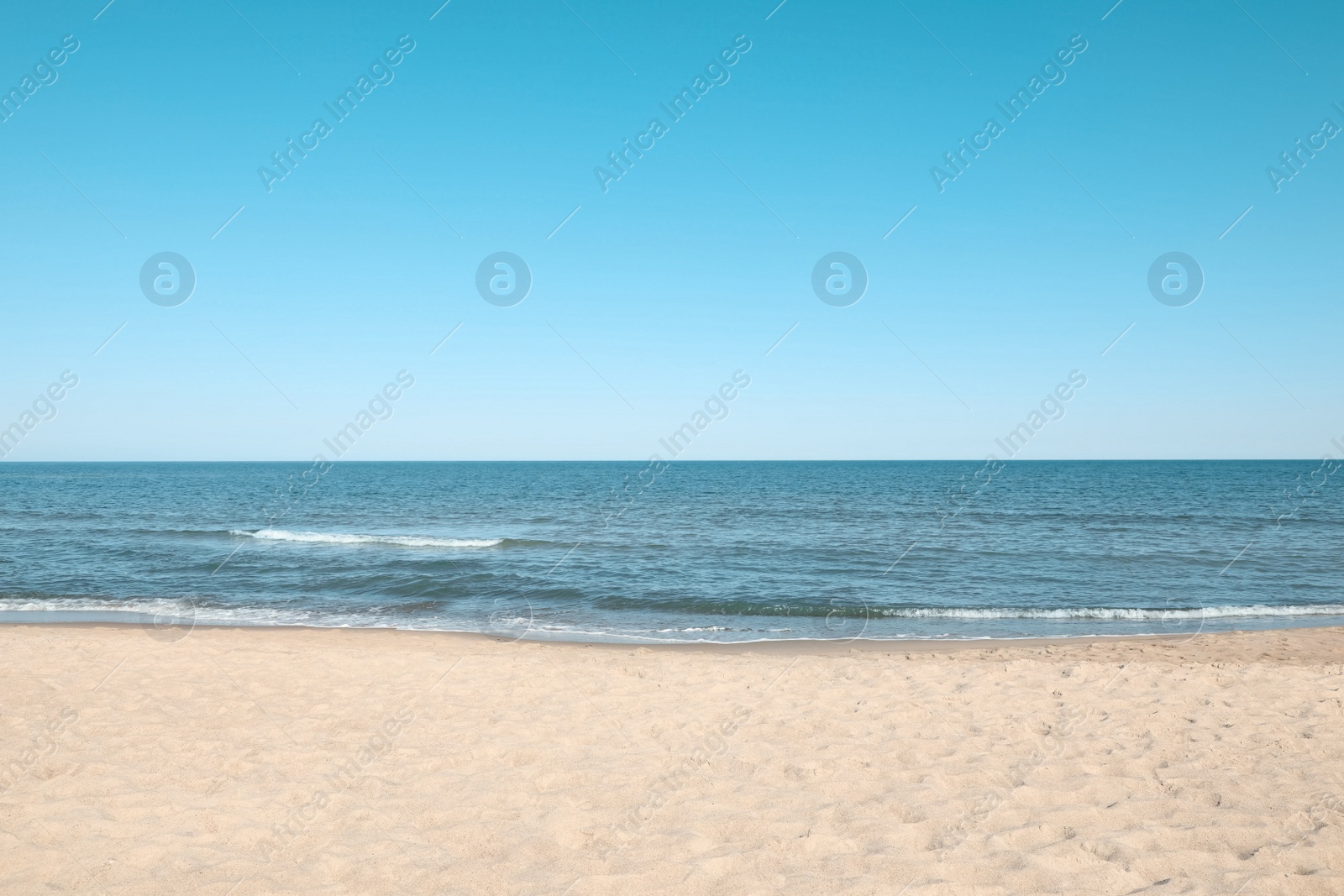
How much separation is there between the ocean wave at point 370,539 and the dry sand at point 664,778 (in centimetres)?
1697

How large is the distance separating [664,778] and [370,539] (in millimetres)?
24901

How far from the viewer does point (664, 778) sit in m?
6.30

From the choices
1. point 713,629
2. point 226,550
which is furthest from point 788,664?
point 226,550

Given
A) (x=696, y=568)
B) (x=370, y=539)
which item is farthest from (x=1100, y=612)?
(x=370, y=539)

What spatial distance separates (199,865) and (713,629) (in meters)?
10.9

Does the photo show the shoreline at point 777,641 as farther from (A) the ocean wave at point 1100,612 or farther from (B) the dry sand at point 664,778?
(B) the dry sand at point 664,778

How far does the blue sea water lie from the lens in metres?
15.9

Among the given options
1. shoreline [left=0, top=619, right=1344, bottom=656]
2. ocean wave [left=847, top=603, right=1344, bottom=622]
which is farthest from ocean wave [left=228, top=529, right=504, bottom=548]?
ocean wave [left=847, top=603, right=1344, bottom=622]

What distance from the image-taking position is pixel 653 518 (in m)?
37.3

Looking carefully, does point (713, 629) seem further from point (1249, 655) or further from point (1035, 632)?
point (1249, 655)

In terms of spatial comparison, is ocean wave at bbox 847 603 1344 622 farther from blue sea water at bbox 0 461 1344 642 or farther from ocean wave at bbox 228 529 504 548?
ocean wave at bbox 228 529 504 548

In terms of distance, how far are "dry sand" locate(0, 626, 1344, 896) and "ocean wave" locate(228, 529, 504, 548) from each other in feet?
55.7

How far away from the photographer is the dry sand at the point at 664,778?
477 cm

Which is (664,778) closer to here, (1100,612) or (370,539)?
(1100,612)
